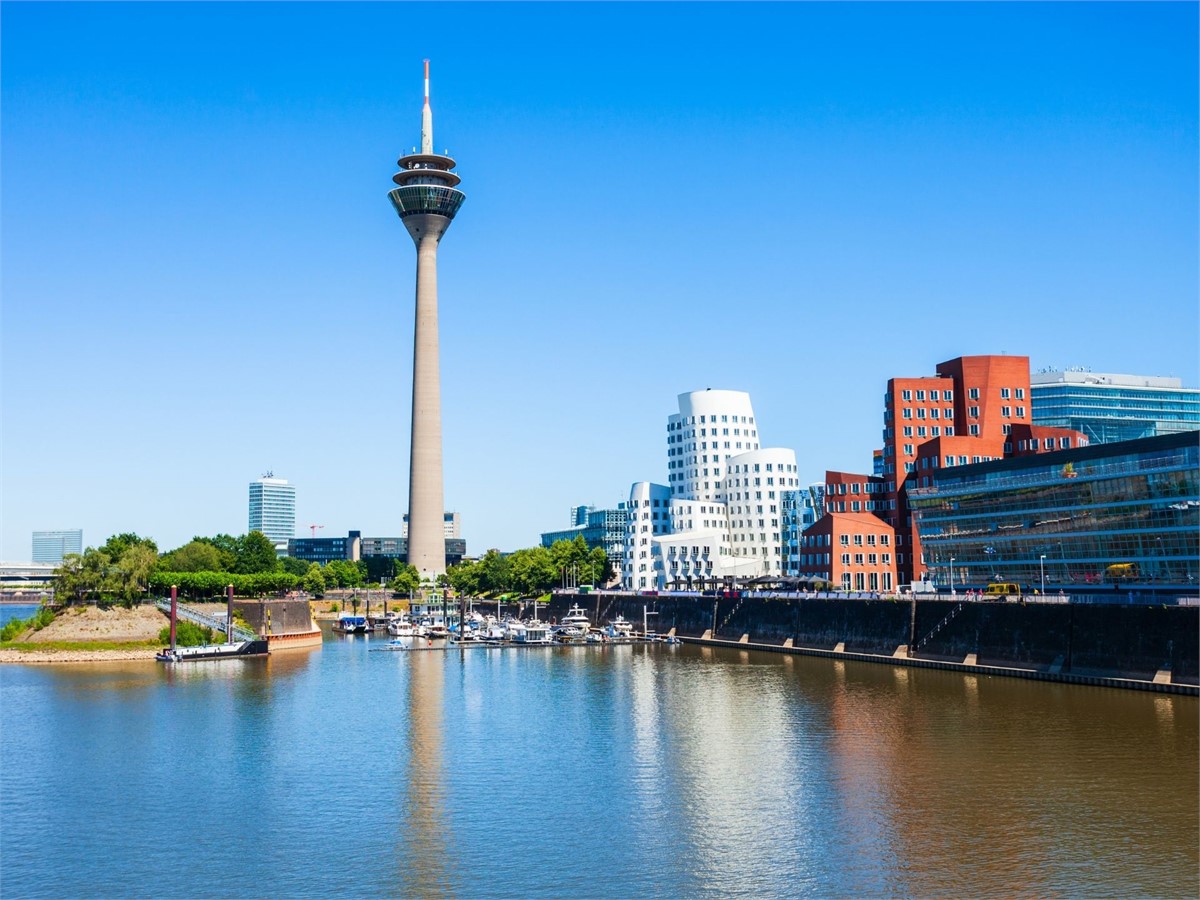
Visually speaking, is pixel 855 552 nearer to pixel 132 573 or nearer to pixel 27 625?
pixel 132 573

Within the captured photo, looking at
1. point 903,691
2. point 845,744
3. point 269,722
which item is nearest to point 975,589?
point 903,691

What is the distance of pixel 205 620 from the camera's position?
15250 centimetres

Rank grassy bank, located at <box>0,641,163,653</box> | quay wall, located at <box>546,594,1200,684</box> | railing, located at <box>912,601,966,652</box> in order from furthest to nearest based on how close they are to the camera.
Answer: grassy bank, located at <box>0,641,163,653</box> < railing, located at <box>912,601,966,652</box> < quay wall, located at <box>546,594,1200,684</box>

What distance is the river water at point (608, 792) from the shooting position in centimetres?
4834

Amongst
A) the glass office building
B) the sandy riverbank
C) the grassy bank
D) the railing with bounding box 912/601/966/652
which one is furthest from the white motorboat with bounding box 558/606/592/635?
the railing with bounding box 912/601/966/652

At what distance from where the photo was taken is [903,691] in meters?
98.4

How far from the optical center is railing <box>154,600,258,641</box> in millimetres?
150750

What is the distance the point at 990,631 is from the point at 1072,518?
24436 millimetres

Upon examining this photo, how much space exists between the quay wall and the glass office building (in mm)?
18485

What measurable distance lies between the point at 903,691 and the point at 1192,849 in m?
48.3

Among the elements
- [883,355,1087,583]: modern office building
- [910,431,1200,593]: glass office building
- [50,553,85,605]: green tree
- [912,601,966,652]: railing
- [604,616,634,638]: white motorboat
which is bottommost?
[604,616,634,638]: white motorboat

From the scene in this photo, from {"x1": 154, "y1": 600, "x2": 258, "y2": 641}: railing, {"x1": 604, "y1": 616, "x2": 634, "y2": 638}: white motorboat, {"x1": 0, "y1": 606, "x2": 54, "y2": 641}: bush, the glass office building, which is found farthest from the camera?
{"x1": 604, "y1": 616, "x2": 634, "y2": 638}: white motorboat

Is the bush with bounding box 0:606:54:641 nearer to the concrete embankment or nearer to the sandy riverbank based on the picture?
the sandy riverbank

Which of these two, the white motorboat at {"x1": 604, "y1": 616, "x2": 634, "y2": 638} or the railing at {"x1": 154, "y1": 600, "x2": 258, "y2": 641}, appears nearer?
the railing at {"x1": 154, "y1": 600, "x2": 258, "y2": 641}
